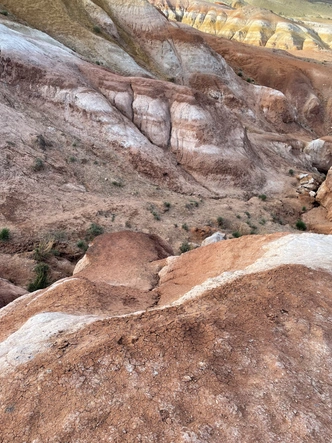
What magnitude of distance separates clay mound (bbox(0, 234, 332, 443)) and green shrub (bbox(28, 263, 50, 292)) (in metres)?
3.86

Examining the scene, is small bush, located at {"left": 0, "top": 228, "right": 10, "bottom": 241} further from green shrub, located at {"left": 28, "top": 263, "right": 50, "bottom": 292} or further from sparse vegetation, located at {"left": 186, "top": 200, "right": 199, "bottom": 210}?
sparse vegetation, located at {"left": 186, "top": 200, "right": 199, "bottom": 210}

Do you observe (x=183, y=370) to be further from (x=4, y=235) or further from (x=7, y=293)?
(x=4, y=235)

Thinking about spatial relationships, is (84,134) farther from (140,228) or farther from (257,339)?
(257,339)

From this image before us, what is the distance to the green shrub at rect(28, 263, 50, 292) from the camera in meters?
9.70

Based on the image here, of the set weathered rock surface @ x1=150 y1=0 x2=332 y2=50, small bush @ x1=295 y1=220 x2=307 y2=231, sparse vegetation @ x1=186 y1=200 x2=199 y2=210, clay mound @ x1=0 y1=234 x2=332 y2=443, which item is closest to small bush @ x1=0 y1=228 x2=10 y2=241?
clay mound @ x1=0 y1=234 x2=332 y2=443

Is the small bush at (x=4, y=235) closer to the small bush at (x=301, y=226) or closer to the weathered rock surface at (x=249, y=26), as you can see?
the small bush at (x=301, y=226)

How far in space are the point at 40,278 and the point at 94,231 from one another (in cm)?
322

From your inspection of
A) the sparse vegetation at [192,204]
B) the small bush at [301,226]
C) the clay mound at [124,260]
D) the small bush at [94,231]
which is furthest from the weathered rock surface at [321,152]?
the clay mound at [124,260]

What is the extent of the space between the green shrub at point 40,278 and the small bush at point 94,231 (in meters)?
2.44

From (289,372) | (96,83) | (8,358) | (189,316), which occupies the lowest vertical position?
(96,83)

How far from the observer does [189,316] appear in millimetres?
5000

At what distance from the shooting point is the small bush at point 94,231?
41.7 ft

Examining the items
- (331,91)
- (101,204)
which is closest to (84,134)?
(101,204)

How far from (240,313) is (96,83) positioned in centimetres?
1915
